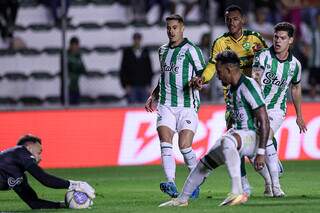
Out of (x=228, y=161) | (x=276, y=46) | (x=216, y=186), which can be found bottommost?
(x=216, y=186)

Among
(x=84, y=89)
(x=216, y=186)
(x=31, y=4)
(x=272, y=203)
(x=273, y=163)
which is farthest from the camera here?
(x=31, y=4)

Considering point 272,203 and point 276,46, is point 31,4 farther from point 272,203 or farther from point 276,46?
point 272,203

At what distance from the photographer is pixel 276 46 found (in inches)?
484

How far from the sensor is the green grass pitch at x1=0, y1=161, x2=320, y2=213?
1059cm

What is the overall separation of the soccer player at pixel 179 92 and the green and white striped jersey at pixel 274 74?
754 millimetres

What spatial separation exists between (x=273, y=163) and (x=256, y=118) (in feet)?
5.92

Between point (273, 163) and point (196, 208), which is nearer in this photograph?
point (196, 208)

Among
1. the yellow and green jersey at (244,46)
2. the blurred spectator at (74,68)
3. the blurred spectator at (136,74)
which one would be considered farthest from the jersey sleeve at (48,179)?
the blurred spectator at (136,74)

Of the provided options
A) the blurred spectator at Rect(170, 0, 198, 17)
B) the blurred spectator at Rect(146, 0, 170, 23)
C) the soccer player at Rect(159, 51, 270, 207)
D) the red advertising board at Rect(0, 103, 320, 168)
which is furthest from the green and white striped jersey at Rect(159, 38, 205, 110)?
the blurred spectator at Rect(146, 0, 170, 23)

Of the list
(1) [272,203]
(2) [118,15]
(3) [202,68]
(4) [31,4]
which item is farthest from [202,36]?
(1) [272,203]

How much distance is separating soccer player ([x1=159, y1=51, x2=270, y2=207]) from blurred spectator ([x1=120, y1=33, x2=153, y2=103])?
29.2ft

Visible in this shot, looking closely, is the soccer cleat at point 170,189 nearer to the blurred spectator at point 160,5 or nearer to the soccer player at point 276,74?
the soccer player at point 276,74

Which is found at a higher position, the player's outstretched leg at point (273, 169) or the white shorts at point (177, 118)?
the white shorts at point (177, 118)

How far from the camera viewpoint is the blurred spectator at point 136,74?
64.1 feet
